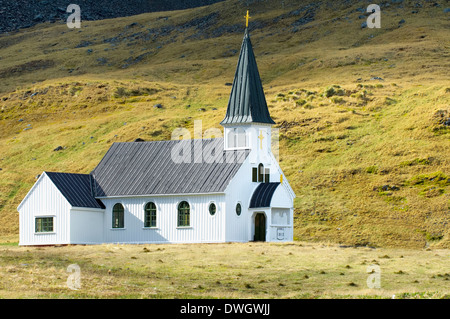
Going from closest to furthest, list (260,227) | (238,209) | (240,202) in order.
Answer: (238,209)
(240,202)
(260,227)

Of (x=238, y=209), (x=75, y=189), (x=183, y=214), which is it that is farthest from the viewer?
(x=75, y=189)

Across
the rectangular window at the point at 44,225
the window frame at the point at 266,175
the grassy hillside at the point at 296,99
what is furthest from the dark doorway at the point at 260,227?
the rectangular window at the point at 44,225

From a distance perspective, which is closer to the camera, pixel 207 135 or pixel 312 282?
pixel 312 282

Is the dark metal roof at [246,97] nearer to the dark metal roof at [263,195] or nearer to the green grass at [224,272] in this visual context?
the dark metal roof at [263,195]

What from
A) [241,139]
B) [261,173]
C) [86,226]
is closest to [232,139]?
[241,139]

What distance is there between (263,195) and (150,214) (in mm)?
7807

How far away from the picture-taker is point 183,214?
171ft

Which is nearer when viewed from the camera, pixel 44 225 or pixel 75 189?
pixel 44 225

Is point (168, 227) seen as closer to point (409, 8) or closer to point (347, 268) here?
point (347, 268)

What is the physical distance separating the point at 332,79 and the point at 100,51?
180 feet

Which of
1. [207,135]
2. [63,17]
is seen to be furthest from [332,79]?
[63,17]

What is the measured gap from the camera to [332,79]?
96.6 m

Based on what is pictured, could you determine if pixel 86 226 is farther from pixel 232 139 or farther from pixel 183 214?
pixel 232 139
